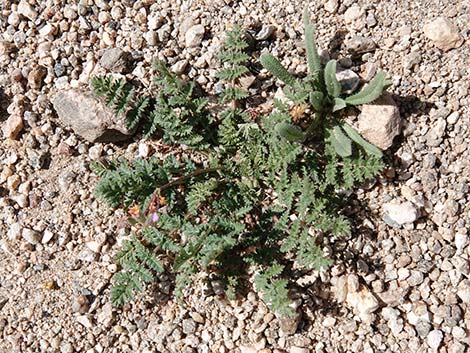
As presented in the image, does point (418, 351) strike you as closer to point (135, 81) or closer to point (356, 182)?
point (356, 182)

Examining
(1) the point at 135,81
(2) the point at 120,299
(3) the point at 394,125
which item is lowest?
(2) the point at 120,299

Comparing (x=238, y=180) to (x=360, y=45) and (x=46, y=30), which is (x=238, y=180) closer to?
A: (x=360, y=45)

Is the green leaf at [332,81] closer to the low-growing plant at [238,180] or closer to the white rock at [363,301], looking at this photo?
the low-growing plant at [238,180]

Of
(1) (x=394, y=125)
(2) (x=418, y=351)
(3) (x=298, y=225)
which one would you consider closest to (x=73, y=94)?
(3) (x=298, y=225)

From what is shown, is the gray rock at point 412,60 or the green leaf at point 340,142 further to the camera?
the gray rock at point 412,60

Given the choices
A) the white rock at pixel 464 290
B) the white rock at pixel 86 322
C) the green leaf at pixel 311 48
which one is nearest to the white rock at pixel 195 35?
the green leaf at pixel 311 48

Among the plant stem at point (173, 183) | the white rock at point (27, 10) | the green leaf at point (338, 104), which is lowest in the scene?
the plant stem at point (173, 183)

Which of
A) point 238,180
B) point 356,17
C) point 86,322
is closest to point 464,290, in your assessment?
point 238,180
